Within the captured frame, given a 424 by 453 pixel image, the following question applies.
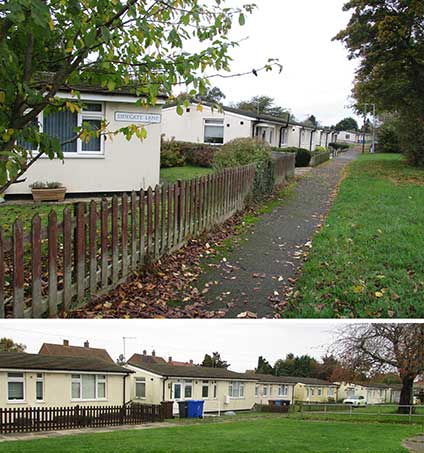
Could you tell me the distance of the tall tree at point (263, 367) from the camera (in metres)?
5.93

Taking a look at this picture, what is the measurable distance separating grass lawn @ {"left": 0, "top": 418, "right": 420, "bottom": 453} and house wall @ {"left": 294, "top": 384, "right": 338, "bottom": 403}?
35cm

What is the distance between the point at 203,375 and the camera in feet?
22.1

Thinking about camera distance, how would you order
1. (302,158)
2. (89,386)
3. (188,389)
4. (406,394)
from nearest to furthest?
(89,386), (406,394), (188,389), (302,158)

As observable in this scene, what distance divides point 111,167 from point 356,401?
937 cm

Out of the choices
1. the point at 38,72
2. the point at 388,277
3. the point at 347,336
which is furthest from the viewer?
the point at 388,277

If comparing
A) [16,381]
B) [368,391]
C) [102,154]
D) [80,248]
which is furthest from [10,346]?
[102,154]

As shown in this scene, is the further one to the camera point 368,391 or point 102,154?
point 102,154

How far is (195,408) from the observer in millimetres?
7418

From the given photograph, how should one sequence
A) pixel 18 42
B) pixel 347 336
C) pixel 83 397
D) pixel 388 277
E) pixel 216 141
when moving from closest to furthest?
pixel 18 42 < pixel 347 336 < pixel 83 397 < pixel 388 277 < pixel 216 141

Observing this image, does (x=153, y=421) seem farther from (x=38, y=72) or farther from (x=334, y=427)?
(x=38, y=72)

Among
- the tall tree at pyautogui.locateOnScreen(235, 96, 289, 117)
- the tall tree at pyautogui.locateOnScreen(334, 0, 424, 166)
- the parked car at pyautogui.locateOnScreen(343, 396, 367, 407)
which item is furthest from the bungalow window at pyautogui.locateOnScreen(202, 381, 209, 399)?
the tall tree at pyautogui.locateOnScreen(235, 96, 289, 117)

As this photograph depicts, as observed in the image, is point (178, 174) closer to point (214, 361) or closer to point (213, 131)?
point (213, 131)

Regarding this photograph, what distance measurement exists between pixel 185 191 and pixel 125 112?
6.14m

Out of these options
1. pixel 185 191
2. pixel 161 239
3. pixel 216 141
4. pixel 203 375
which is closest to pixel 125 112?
pixel 185 191
